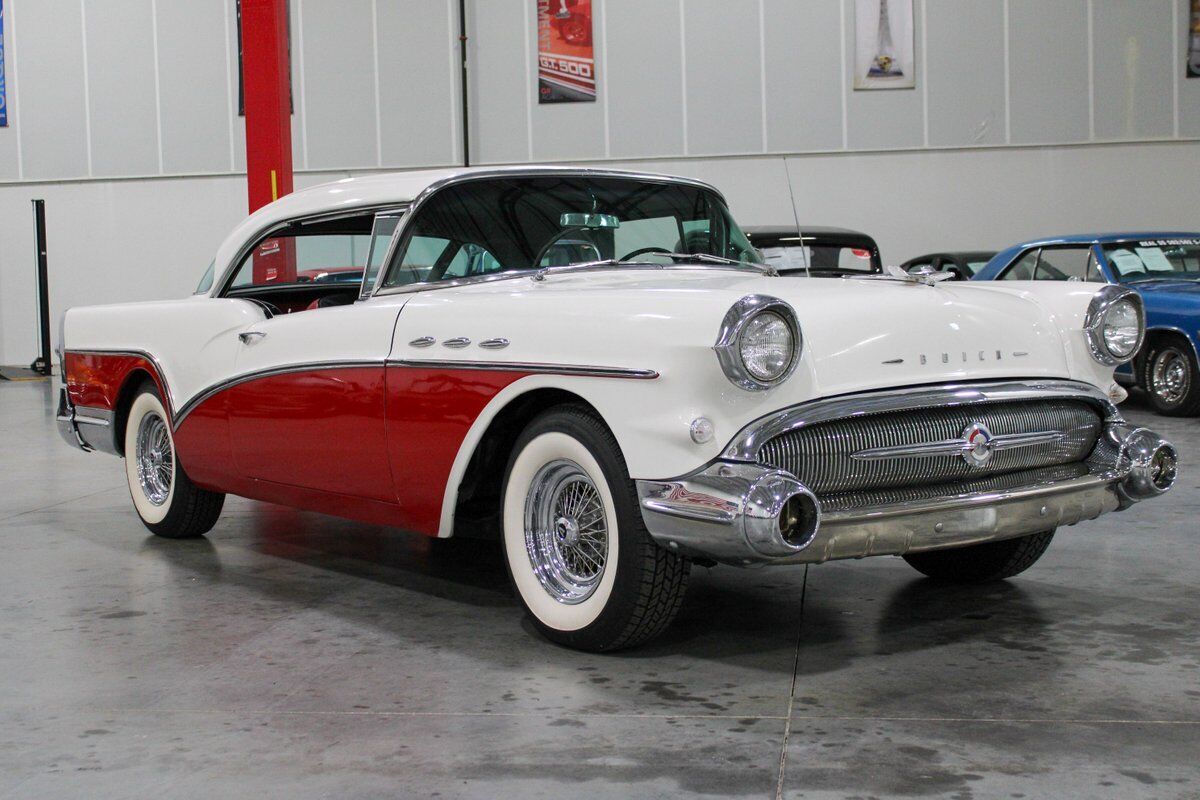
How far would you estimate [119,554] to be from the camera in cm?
510

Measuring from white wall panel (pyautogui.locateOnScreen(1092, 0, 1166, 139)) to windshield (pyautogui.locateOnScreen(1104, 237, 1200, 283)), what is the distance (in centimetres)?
577

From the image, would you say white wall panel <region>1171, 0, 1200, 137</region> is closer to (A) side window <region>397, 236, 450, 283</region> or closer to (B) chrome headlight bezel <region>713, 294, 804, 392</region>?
(A) side window <region>397, 236, 450, 283</region>

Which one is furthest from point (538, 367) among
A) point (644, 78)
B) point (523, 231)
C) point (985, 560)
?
point (644, 78)

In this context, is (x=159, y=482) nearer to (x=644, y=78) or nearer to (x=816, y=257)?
(x=816, y=257)

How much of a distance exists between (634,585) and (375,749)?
2.63 feet

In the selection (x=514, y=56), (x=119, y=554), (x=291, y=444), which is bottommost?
(x=119, y=554)

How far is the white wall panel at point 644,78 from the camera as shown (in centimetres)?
1540

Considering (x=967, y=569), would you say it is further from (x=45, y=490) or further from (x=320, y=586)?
(x=45, y=490)

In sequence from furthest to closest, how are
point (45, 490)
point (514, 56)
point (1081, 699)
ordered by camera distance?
point (514, 56) < point (45, 490) < point (1081, 699)

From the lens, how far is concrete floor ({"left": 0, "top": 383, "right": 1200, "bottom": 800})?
257 cm

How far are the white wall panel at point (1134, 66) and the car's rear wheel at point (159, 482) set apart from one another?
40.6ft

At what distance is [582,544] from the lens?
138 inches

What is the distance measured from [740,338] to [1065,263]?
7.19m

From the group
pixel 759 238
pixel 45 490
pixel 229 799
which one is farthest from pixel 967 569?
pixel 759 238
